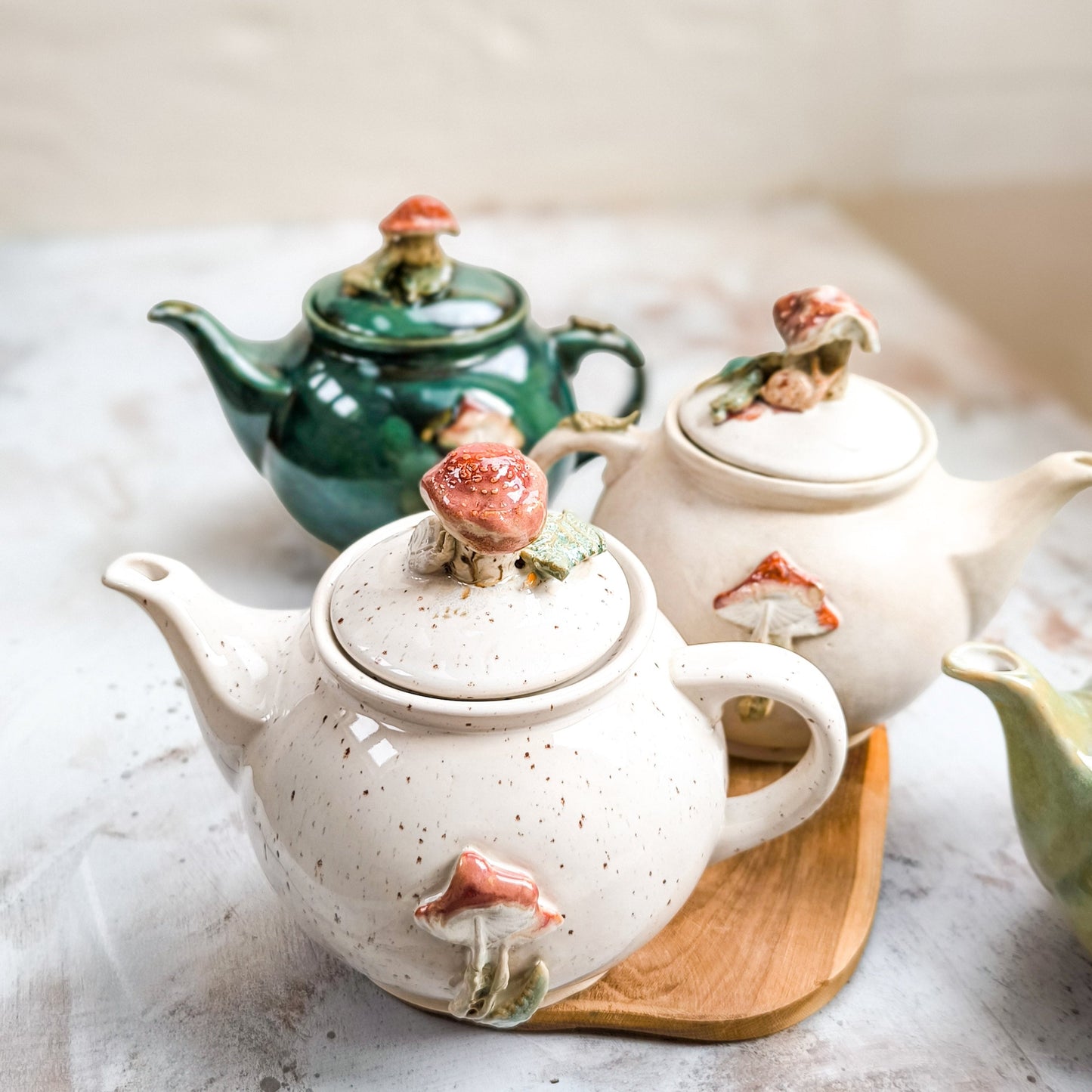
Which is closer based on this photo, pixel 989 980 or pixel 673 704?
pixel 673 704

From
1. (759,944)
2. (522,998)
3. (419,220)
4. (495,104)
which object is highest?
(419,220)

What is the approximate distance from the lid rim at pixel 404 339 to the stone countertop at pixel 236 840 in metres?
0.38

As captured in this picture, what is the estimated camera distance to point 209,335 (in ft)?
4.76

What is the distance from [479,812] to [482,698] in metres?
0.07

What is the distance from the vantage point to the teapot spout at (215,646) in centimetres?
91

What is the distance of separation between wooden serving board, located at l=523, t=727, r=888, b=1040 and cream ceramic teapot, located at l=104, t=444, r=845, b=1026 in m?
0.08

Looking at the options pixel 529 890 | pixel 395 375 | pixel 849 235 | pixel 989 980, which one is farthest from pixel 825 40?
pixel 529 890

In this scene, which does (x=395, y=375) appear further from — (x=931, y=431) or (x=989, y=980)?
(x=989, y=980)

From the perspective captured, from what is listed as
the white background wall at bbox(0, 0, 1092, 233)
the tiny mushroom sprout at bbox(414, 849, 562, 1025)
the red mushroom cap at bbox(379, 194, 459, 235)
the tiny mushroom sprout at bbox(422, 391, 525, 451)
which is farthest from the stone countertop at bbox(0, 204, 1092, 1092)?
the white background wall at bbox(0, 0, 1092, 233)

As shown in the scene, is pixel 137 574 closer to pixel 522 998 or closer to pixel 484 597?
pixel 484 597

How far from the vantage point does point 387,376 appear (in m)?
1.39

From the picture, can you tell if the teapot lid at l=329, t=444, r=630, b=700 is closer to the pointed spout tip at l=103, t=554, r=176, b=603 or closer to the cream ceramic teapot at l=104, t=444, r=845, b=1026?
the cream ceramic teapot at l=104, t=444, r=845, b=1026

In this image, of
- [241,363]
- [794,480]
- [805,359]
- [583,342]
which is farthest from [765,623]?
[241,363]

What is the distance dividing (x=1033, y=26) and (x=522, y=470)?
2162mm
